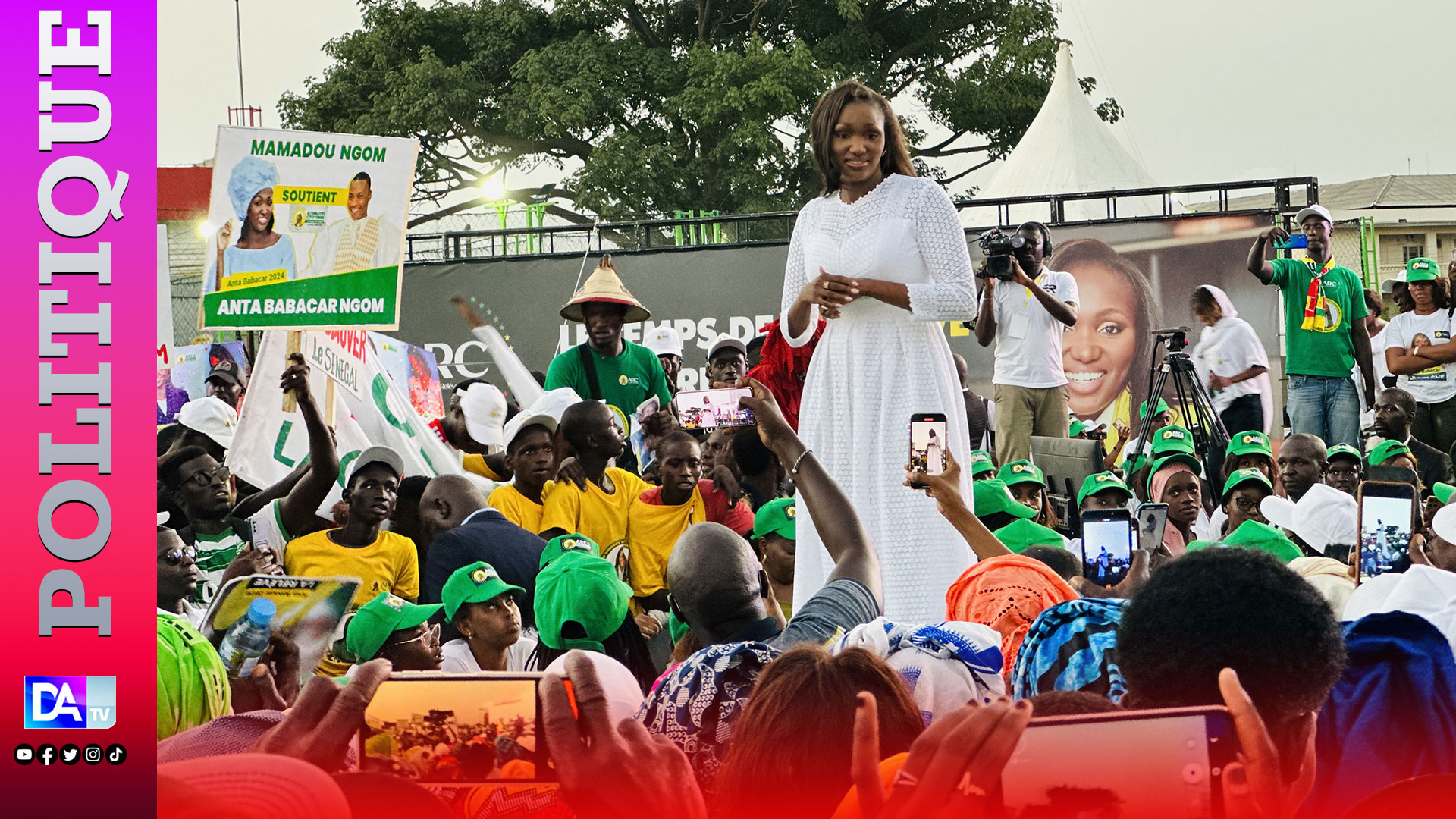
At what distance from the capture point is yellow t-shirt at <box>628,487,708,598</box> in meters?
5.12

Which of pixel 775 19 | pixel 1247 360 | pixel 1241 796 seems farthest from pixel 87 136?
pixel 775 19

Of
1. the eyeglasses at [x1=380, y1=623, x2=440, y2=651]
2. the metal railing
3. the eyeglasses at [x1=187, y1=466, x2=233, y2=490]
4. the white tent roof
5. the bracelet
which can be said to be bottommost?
the eyeglasses at [x1=380, y1=623, x2=440, y2=651]

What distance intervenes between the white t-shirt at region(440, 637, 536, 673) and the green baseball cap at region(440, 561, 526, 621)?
79mm

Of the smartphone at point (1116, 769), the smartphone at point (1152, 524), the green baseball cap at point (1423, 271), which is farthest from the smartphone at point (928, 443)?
the green baseball cap at point (1423, 271)

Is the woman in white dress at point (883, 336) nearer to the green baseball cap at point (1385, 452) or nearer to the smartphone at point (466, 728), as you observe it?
the smartphone at point (466, 728)

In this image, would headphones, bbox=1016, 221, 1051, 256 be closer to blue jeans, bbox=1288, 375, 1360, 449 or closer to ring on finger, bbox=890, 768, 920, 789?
blue jeans, bbox=1288, 375, 1360, 449

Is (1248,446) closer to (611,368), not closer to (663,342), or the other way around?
(611,368)

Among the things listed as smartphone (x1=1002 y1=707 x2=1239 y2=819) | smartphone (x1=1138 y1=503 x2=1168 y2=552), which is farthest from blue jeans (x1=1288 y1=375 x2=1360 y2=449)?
smartphone (x1=1002 y1=707 x2=1239 y2=819)

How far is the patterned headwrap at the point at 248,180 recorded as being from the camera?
20.1 ft

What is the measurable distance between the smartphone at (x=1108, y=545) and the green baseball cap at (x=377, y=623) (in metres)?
1.62

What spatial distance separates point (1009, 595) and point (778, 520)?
165cm

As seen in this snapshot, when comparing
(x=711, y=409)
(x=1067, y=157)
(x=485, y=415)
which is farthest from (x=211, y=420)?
(x=1067, y=157)

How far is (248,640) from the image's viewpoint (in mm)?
2838

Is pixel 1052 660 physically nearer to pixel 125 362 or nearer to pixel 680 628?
pixel 125 362
